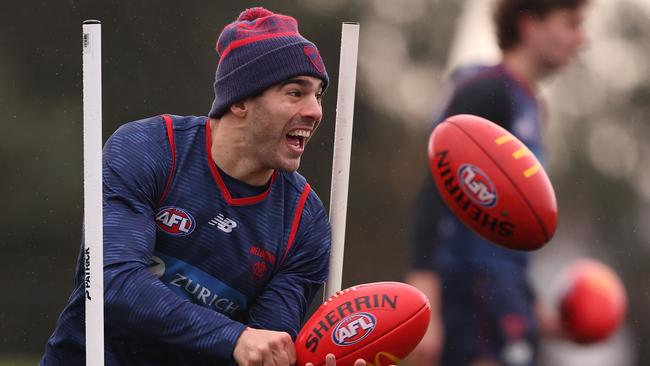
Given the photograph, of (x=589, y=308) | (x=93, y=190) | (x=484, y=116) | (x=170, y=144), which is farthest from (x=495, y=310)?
(x=93, y=190)

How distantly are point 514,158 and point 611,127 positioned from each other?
27.0 ft

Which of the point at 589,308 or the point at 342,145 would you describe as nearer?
the point at 342,145

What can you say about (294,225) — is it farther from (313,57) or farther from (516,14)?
(516,14)

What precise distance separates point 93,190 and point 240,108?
1.90 ft

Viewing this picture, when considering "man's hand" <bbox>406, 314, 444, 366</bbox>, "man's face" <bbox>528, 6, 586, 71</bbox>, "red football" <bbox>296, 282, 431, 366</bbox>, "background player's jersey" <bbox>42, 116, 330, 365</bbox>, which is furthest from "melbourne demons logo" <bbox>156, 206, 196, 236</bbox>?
"man's hand" <bbox>406, 314, 444, 366</bbox>

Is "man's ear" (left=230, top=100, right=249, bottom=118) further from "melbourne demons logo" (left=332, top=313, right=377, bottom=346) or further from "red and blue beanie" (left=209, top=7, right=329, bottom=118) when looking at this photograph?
"melbourne demons logo" (left=332, top=313, right=377, bottom=346)

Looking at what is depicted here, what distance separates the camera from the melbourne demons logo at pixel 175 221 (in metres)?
3.47

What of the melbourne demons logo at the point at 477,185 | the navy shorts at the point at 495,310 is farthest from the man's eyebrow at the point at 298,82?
the navy shorts at the point at 495,310

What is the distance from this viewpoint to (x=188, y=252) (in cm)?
351

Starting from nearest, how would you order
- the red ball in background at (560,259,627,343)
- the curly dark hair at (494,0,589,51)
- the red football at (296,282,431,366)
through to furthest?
the red football at (296,282,431,366) → the curly dark hair at (494,0,589,51) → the red ball in background at (560,259,627,343)

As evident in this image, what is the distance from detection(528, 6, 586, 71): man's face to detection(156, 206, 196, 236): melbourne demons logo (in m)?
2.31

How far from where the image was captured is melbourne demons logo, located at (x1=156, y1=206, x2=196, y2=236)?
3475 millimetres

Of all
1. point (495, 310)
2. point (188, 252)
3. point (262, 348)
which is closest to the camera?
point (262, 348)

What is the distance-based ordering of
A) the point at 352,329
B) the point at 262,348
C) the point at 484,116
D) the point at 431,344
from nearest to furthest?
the point at 262,348 → the point at 352,329 → the point at 484,116 → the point at 431,344
